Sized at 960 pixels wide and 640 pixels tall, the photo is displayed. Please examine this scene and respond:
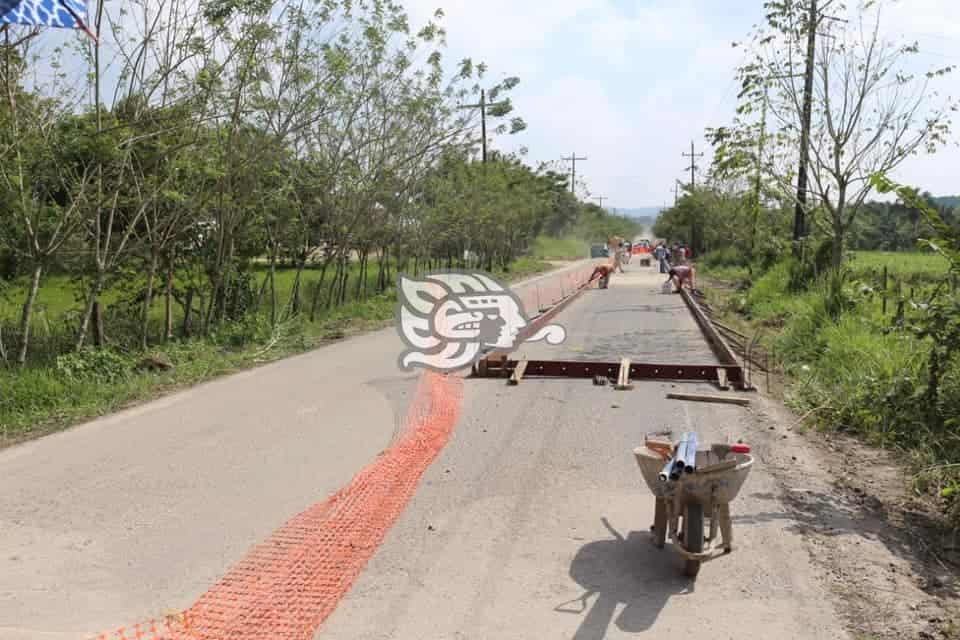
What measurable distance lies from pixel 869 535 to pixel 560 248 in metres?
74.3

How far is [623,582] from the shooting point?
13.9 feet

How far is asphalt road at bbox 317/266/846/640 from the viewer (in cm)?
378

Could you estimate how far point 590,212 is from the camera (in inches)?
4126

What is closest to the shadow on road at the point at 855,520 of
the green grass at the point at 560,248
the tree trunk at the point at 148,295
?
the tree trunk at the point at 148,295

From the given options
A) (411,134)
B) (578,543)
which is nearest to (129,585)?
(578,543)

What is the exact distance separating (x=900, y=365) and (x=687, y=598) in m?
5.39

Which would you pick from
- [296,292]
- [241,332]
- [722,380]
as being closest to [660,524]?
[722,380]

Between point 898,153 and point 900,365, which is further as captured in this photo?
point 898,153

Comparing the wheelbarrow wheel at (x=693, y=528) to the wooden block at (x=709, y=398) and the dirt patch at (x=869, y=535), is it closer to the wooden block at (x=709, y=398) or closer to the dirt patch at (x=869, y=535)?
the dirt patch at (x=869, y=535)

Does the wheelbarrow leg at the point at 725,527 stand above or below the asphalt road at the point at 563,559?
above

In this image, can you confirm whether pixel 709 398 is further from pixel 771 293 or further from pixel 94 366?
pixel 771 293

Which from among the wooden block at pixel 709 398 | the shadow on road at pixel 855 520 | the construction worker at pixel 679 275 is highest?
the construction worker at pixel 679 275

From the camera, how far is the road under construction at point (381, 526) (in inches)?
151

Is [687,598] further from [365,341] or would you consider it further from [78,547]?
[365,341]
